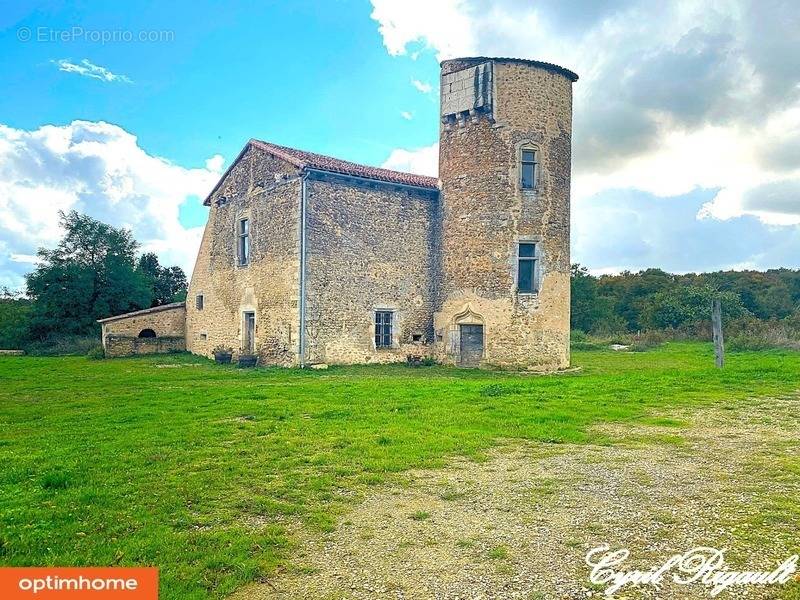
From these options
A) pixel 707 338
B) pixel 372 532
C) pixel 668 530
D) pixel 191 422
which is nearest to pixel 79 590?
pixel 372 532

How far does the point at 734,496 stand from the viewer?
571 centimetres

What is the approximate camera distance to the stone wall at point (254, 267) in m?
19.6

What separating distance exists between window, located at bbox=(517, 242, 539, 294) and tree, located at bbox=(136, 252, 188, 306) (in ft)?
106

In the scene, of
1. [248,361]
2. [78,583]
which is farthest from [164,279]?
[78,583]

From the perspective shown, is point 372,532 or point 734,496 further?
point 734,496

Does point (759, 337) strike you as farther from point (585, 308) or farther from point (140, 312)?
point (140, 312)

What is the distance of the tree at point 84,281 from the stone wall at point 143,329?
7472 millimetres

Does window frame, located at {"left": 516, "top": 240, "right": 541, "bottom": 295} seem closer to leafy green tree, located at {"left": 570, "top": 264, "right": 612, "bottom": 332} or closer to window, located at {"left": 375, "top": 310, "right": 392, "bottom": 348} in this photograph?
window, located at {"left": 375, "top": 310, "right": 392, "bottom": 348}

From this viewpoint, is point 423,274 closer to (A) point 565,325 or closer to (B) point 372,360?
(B) point 372,360

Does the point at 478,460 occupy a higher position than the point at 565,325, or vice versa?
the point at 565,325

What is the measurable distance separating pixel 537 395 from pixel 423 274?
32.2 ft

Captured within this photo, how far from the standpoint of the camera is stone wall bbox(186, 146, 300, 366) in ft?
64.4

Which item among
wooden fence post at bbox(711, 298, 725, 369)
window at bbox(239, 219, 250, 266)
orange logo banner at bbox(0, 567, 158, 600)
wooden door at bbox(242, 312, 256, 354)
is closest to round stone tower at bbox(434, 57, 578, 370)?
wooden fence post at bbox(711, 298, 725, 369)

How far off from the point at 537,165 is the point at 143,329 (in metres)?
18.9
